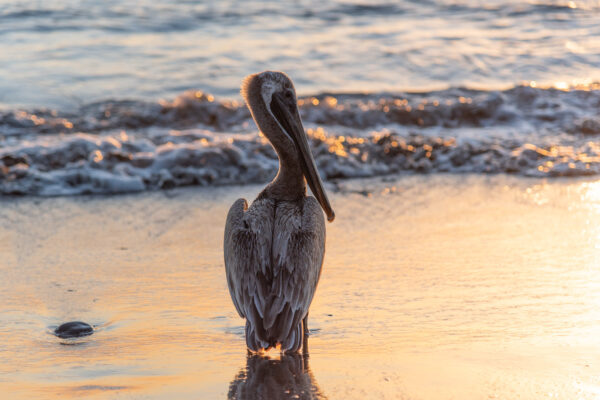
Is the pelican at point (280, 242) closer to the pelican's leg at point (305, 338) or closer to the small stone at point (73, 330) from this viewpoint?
the pelican's leg at point (305, 338)

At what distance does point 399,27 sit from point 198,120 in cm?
574

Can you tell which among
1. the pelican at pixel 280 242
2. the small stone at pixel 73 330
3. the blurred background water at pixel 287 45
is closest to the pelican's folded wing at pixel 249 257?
the pelican at pixel 280 242

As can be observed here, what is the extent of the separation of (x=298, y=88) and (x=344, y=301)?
22.0ft

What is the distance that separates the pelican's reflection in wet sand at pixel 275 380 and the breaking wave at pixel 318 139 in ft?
13.1

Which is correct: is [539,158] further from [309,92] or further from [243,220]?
[243,220]

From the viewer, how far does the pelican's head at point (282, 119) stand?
479 centimetres

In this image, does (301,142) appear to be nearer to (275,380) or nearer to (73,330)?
(275,380)

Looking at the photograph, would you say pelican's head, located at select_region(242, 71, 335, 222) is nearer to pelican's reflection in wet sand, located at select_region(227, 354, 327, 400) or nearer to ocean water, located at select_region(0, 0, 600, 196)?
pelican's reflection in wet sand, located at select_region(227, 354, 327, 400)

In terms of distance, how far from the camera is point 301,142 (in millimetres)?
4812

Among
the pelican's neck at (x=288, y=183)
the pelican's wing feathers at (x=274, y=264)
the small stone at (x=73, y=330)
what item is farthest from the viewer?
the pelican's neck at (x=288, y=183)

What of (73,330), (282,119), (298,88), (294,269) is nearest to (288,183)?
(282,119)

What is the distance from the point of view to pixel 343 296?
5.04 m

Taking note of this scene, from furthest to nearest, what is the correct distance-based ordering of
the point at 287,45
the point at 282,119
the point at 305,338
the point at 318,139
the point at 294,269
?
1. the point at 287,45
2. the point at 318,139
3. the point at 282,119
4. the point at 305,338
5. the point at 294,269

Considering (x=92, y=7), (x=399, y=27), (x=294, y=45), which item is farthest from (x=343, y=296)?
(x=92, y=7)
